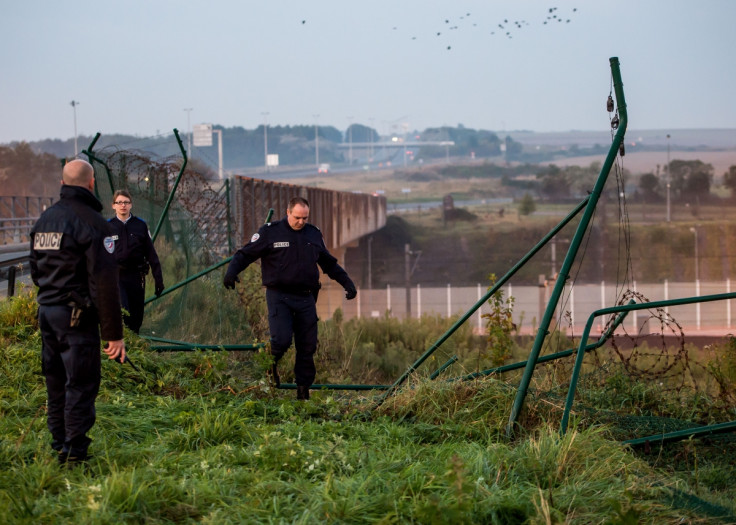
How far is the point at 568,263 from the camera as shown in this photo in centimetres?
642

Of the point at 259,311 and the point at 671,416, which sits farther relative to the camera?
the point at 259,311

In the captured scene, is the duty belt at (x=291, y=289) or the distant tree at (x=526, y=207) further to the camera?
the distant tree at (x=526, y=207)

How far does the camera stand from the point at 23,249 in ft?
79.5

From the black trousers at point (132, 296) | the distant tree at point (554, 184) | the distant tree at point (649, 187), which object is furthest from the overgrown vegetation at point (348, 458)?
the distant tree at point (554, 184)

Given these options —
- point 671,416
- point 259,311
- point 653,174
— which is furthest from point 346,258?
point 671,416

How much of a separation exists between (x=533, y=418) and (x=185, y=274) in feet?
24.8

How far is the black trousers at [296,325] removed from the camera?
28.3 feet

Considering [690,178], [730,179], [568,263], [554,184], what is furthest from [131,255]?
[554,184]

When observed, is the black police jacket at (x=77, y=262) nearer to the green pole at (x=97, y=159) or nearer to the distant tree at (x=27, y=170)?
the green pole at (x=97, y=159)

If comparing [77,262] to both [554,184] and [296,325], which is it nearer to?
[296,325]

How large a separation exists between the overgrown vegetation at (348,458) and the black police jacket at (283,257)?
0.92m

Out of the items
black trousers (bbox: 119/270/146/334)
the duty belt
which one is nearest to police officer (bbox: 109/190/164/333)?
black trousers (bbox: 119/270/146/334)

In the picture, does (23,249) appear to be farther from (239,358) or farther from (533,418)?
(533,418)

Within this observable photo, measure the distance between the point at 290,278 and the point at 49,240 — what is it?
141 inches
